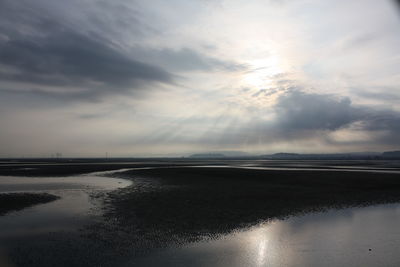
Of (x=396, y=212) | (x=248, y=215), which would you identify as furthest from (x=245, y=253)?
(x=396, y=212)

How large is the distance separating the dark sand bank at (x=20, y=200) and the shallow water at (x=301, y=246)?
14658 millimetres

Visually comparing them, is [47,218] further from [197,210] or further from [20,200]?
[197,210]

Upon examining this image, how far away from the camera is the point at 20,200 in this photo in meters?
24.0

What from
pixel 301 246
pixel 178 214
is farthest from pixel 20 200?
pixel 301 246

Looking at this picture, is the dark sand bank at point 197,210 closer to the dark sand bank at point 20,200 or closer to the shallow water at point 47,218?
the shallow water at point 47,218

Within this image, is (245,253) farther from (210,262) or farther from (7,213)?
(7,213)

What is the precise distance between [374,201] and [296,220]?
11459mm

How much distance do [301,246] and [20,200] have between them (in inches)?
890

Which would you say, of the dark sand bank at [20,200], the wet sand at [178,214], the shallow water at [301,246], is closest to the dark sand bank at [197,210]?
the wet sand at [178,214]

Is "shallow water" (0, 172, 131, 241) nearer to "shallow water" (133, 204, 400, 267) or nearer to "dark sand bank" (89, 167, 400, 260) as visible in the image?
"dark sand bank" (89, 167, 400, 260)

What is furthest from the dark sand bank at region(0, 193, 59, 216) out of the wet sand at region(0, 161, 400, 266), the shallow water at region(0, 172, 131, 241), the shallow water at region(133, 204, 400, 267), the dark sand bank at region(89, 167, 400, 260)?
the shallow water at region(133, 204, 400, 267)

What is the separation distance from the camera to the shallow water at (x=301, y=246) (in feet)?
36.1

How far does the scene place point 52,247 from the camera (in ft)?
40.9

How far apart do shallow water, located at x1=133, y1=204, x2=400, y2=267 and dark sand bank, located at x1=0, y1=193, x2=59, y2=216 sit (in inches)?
577
